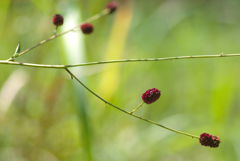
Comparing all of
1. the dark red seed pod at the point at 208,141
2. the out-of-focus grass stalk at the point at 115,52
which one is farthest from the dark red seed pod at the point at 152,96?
the out-of-focus grass stalk at the point at 115,52

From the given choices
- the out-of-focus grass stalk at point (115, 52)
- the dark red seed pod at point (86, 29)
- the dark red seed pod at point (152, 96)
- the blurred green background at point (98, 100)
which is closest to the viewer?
the dark red seed pod at point (152, 96)

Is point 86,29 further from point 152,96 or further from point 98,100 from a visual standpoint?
point 98,100

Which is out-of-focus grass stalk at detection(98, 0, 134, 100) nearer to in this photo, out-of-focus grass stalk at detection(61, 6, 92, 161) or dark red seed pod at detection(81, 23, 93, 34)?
out-of-focus grass stalk at detection(61, 6, 92, 161)

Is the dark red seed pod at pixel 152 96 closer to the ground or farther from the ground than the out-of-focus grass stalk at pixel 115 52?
closer to the ground

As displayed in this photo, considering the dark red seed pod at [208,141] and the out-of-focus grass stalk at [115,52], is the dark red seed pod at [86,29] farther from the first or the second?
the out-of-focus grass stalk at [115,52]

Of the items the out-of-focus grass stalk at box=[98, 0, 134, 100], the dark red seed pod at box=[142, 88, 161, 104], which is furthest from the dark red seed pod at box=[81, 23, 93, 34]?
the out-of-focus grass stalk at box=[98, 0, 134, 100]

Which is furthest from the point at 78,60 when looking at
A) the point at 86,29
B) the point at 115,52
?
the point at 115,52

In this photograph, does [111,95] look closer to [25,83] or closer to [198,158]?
[25,83]

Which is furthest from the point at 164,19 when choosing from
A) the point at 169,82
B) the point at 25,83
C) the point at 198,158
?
the point at 25,83

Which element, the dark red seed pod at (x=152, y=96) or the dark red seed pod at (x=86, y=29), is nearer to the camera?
the dark red seed pod at (x=152, y=96)
